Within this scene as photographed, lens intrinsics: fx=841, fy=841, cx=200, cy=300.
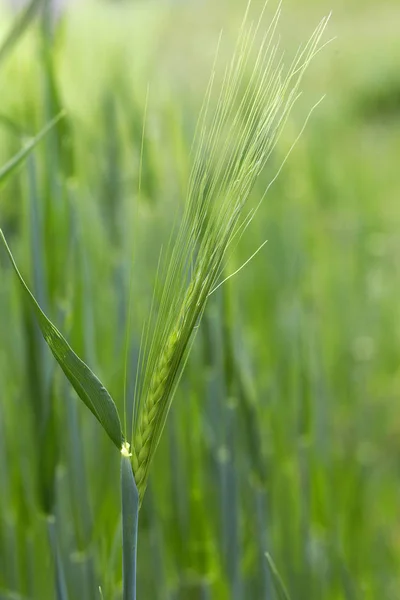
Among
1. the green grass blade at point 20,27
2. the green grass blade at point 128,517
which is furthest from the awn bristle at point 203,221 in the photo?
the green grass blade at point 20,27

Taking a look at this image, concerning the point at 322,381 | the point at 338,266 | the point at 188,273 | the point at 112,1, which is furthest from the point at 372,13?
the point at 188,273

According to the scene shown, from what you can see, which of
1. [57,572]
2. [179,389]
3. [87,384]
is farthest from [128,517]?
[179,389]

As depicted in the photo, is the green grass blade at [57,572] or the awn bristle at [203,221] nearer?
the awn bristle at [203,221]

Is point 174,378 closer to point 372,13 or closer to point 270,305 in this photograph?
point 270,305

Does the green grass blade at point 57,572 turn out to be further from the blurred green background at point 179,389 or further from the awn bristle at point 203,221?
the awn bristle at point 203,221

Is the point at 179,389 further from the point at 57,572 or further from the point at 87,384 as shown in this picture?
the point at 87,384

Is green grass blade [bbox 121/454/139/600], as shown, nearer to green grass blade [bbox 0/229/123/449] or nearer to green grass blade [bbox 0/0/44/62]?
green grass blade [bbox 0/229/123/449]
